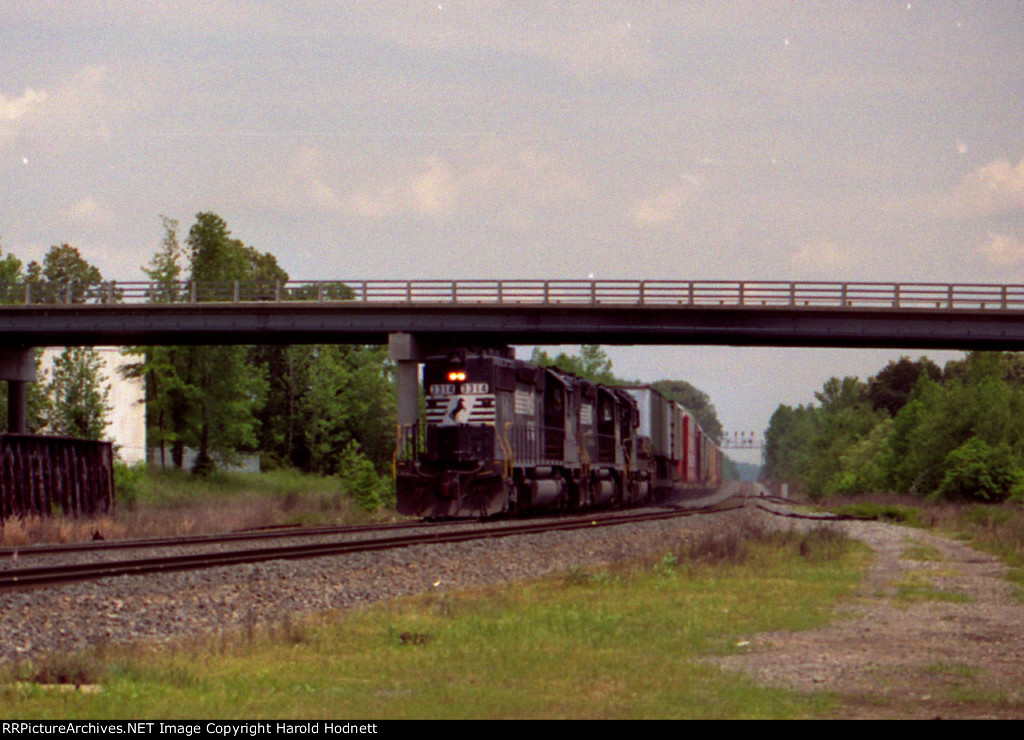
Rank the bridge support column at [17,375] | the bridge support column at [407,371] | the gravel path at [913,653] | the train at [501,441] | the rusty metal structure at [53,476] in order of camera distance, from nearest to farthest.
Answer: the gravel path at [913,653] → the rusty metal structure at [53,476] → the train at [501,441] → the bridge support column at [407,371] → the bridge support column at [17,375]

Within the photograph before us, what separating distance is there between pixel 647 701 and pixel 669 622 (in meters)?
4.46

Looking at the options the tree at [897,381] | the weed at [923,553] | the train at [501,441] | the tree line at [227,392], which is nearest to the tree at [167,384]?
the tree line at [227,392]

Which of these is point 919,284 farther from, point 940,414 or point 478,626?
point 478,626

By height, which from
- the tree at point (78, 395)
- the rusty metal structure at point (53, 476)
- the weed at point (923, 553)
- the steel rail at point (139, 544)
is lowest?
the weed at point (923, 553)

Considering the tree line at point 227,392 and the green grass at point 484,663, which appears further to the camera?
the tree line at point 227,392

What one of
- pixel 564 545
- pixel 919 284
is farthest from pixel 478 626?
pixel 919 284

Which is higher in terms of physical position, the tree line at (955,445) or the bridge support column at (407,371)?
the bridge support column at (407,371)

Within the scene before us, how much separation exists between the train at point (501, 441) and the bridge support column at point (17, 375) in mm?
26885

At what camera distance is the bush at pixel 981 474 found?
171 feet

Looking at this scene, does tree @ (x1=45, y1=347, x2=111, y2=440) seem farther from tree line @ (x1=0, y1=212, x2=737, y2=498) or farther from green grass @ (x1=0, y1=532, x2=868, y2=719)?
green grass @ (x1=0, y1=532, x2=868, y2=719)

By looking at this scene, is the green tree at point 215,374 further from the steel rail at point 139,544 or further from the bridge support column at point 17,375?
the steel rail at point 139,544

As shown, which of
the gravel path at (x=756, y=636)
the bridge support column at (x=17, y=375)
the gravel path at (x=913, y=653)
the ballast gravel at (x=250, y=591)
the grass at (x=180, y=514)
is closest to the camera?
the gravel path at (x=913, y=653)

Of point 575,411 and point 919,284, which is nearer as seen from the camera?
point 575,411
